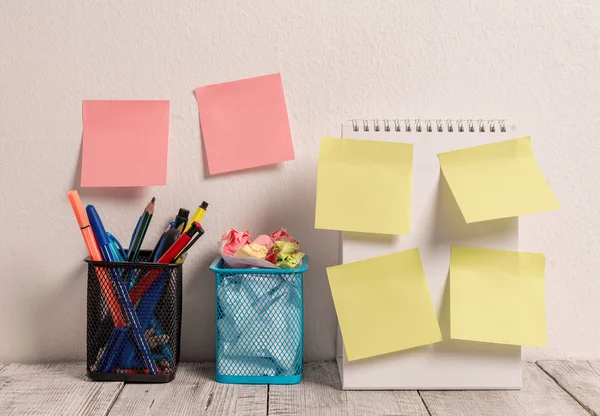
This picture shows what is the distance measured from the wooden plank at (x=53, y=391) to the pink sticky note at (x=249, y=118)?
349 millimetres

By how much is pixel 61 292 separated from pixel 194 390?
11.2 inches

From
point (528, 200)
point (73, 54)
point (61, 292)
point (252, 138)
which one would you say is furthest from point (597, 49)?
point (61, 292)

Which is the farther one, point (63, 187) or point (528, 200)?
point (63, 187)

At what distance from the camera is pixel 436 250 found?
2.94 ft

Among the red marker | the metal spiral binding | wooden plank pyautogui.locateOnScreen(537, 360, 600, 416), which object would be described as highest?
the metal spiral binding

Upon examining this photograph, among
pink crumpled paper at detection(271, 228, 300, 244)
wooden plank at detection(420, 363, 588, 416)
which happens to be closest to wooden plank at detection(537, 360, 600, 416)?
wooden plank at detection(420, 363, 588, 416)

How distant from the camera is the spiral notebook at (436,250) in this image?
0.89m

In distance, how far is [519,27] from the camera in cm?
100

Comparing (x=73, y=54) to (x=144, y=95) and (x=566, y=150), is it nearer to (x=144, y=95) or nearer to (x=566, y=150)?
(x=144, y=95)

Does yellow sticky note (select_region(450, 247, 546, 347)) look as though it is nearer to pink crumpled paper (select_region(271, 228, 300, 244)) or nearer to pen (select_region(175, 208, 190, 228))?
pink crumpled paper (select_region(271, 228, 300, 244))

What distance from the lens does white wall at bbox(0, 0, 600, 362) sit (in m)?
0.99

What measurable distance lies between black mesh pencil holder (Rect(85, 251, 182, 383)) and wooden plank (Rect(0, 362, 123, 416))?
0.03 m

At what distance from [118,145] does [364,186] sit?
384 mm

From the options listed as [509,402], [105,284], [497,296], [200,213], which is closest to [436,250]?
[497,296]
